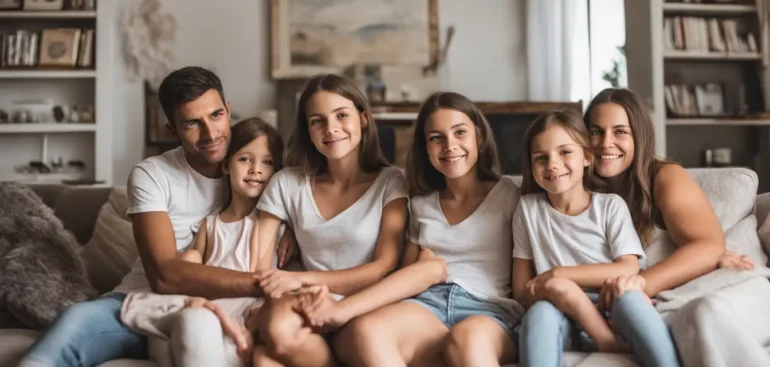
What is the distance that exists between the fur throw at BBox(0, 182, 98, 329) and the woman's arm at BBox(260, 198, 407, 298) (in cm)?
62

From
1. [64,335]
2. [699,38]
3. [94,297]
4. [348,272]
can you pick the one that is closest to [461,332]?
[348,272]

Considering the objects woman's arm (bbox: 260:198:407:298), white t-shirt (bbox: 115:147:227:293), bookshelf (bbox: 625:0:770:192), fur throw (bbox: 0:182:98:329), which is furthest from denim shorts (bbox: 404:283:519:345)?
bookshelf (bbox: 625:0:770:192)

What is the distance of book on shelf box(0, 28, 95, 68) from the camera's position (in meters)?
4.76

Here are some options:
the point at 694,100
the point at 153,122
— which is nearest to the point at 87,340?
the point at 153,122

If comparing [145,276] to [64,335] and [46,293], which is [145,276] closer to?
[46,293]

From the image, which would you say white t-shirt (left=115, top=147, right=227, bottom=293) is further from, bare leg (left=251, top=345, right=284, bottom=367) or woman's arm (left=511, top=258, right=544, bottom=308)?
woman's arm (left=511, top=258, right=544, bottom=308)

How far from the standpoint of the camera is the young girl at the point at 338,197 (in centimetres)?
171

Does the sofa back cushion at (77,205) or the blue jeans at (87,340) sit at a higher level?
the sofa back cushion at (77,205)

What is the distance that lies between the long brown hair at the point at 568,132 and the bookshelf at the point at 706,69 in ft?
10.1

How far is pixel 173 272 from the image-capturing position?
166 cm

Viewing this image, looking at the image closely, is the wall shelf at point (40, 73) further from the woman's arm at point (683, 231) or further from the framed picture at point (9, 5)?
the woman's arm at point (683, 231)

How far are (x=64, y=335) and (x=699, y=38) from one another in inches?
172

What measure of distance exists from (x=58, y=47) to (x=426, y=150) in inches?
152

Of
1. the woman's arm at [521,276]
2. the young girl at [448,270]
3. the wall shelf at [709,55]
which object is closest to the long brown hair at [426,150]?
the young girl at [448,270]
